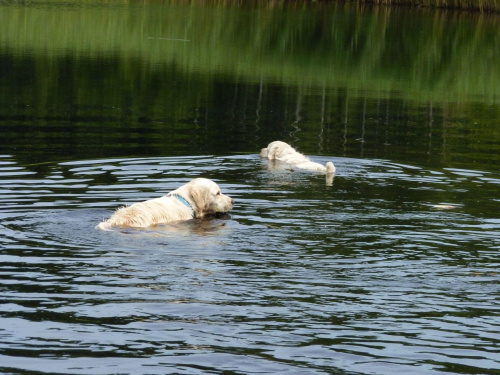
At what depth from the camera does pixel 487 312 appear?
9.64 meters

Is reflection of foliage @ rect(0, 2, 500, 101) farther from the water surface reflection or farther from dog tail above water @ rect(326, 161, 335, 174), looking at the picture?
the water surface reflection

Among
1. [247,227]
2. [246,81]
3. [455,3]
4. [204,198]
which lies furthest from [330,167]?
[455,3]

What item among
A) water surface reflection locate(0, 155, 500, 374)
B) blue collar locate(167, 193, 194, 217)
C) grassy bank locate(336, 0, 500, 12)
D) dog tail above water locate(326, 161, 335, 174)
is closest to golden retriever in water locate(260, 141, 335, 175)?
dog tail above water locate(326, 161, 335, 174)

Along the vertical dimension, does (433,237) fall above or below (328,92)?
below

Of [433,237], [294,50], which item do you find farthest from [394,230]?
[294,50]

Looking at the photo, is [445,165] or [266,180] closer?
[266,180]

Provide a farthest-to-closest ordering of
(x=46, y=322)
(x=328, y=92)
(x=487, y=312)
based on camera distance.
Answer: (x=328, y=92) → (x=487, y=312) → (x=46, y=322)

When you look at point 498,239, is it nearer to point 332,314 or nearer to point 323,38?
point 332,314

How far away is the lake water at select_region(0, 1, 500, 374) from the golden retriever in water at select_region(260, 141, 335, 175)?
34 cm

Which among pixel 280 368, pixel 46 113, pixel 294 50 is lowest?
pixel 280 368

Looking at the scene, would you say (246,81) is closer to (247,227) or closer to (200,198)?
(200,198)

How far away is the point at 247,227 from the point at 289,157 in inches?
244

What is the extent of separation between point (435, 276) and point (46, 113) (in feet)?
55.4

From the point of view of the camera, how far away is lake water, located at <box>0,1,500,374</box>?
8570 mm
